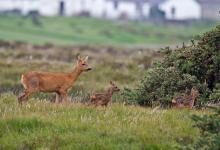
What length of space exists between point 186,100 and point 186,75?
115 cm

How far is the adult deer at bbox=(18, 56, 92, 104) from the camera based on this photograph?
17266mm

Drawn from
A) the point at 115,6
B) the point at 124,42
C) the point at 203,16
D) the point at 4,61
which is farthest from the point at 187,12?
the point at 4,61

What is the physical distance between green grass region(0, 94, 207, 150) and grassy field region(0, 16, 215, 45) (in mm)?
50588

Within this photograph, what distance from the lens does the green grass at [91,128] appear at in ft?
41.9

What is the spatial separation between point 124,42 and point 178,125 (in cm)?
6185

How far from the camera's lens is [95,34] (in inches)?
3093

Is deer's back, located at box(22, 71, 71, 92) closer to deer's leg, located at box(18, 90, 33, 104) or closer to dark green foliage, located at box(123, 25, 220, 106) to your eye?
deer's leg, located at box(18, 90, 33, 104)

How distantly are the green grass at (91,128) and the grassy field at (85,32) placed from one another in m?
50.6

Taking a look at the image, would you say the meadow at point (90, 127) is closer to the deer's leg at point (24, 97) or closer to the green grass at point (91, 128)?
the green grass at point (91, 128)

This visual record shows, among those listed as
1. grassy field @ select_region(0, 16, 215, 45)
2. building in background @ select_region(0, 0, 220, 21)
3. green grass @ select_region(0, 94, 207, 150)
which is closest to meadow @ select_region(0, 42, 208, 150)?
green grass @ select_region(0, 94, 207, 150)

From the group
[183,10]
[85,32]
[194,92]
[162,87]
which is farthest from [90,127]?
[183,10]

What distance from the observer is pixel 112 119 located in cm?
1408

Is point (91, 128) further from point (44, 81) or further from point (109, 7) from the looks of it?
point (109, 7)

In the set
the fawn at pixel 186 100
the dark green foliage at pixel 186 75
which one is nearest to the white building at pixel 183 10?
the dark green foliage at pixel 186 75
